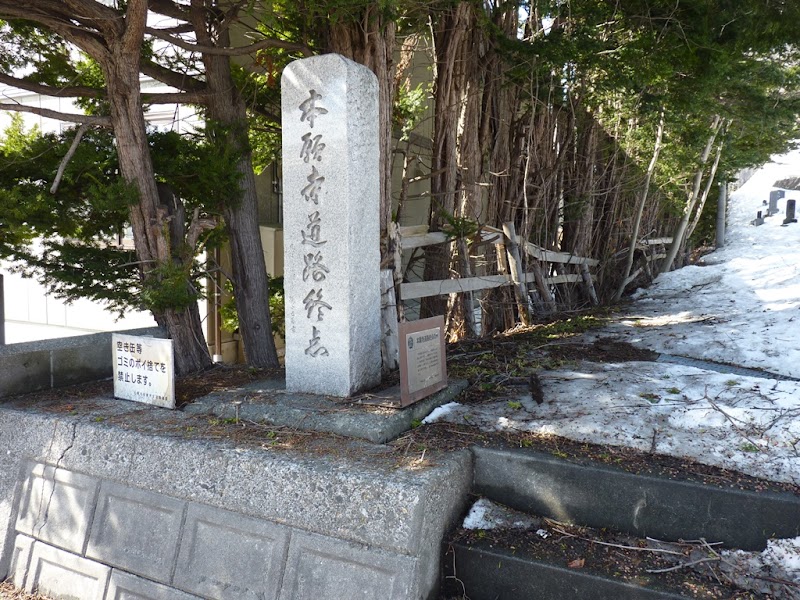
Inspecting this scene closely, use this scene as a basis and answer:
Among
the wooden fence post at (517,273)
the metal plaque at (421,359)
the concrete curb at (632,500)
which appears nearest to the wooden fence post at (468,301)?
the wooden fence post at (517,273)

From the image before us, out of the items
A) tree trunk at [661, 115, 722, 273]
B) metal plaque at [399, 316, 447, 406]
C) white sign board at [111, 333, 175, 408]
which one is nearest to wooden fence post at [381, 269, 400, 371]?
metal plaque at [399, 316, 447, 406]

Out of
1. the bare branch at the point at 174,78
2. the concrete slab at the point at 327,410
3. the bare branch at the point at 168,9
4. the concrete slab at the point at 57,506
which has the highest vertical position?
the bare branch at the point at 168,9

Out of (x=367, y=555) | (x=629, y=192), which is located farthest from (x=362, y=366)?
(x=629, y=192)

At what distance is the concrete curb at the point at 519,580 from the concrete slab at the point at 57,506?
225 cm

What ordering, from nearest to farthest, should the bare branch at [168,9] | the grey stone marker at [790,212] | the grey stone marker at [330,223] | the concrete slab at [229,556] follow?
the concrete slab at [229,556] → the grey stone marker at [330,223] → the bare branch at [168,9] → the grey stone marker at [790,212]

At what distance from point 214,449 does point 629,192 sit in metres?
9.80

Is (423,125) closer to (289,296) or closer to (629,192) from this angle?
(629,192)

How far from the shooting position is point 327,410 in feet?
12.3

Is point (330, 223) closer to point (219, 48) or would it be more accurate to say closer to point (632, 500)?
point (219, 48)

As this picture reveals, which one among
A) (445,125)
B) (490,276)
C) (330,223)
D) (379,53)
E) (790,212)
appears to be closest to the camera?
(330,223)

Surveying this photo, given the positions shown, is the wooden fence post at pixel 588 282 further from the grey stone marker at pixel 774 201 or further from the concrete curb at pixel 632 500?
the grey stone marker at pixel 774 201

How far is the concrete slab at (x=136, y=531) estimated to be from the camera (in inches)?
130

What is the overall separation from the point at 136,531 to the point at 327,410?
1.26 meters

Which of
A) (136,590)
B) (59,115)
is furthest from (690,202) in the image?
(136,590)
